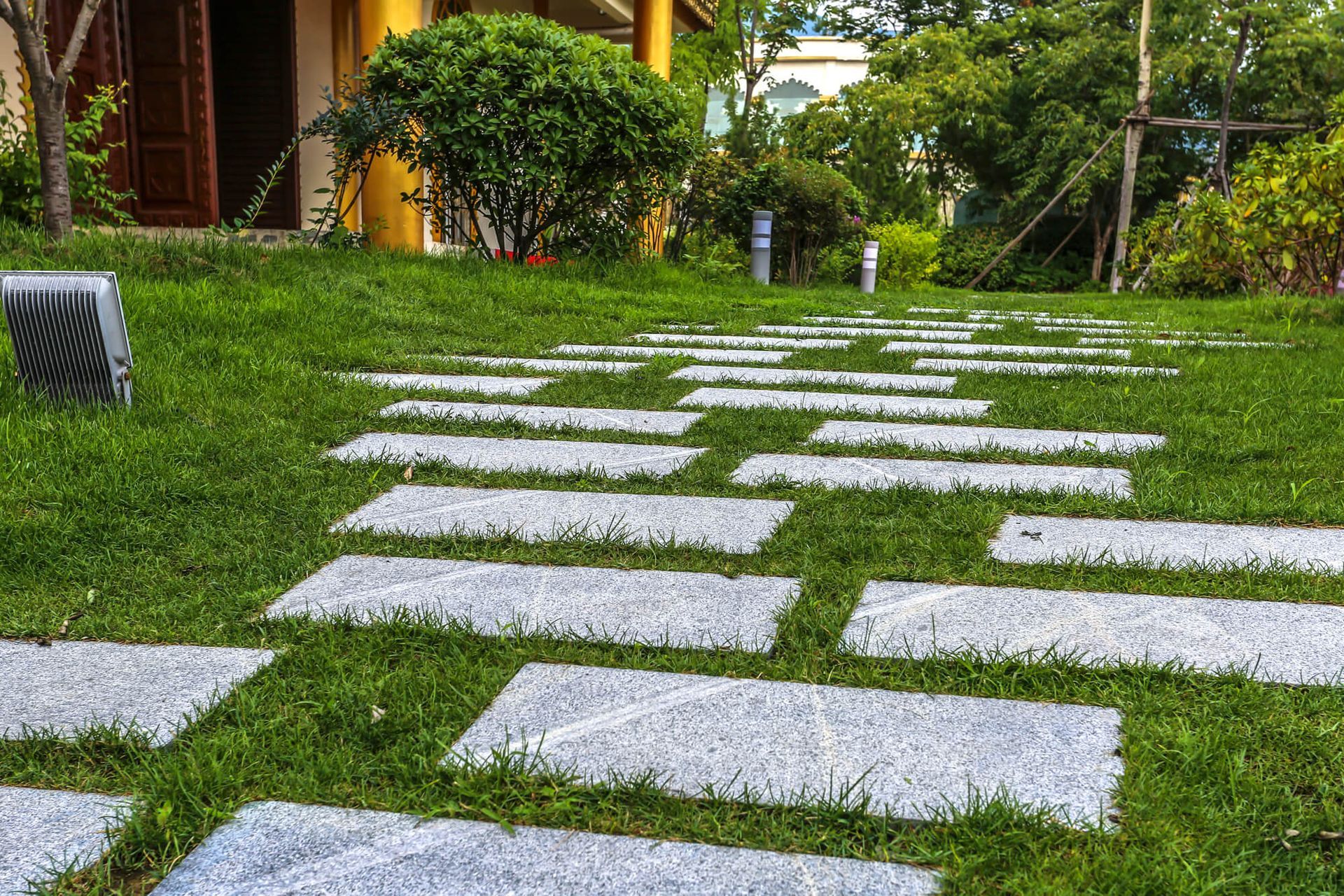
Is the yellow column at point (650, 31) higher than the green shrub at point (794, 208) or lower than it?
higher

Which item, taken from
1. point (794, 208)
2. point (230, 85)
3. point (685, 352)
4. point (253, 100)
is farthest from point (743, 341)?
point (230, 85)

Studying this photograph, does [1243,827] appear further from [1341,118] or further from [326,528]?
[1341,118]

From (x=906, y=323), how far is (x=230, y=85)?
7294mm

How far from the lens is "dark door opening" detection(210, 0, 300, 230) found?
10281 millimetres

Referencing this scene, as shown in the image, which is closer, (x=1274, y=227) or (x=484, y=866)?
(x=484, y=866)

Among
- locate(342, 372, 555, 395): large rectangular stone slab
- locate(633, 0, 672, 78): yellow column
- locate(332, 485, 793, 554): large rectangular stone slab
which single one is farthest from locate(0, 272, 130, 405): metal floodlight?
locate(633, 0, 672, 78): yellow column

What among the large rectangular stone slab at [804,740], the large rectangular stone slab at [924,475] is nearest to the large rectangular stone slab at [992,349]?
the large rectangular stone slab at [924,475]

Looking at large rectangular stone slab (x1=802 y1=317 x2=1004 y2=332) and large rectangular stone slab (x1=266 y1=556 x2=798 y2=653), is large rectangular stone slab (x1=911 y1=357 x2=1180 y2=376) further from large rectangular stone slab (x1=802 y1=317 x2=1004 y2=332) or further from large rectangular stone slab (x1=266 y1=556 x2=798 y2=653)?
large rectangular stone slab (x1=266 y1=556 x2=798 y2=653)

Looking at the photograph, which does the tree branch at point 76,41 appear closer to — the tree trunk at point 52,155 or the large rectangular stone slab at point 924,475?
the tree trunk at point 52,155

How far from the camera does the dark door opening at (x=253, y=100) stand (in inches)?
405

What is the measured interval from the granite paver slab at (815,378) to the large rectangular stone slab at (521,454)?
1080 millimetres

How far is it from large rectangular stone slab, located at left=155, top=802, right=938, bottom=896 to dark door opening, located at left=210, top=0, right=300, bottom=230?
9986 millimetres

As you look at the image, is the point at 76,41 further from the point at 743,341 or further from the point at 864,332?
the point at 864,332

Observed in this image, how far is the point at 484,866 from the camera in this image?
1151 mm
